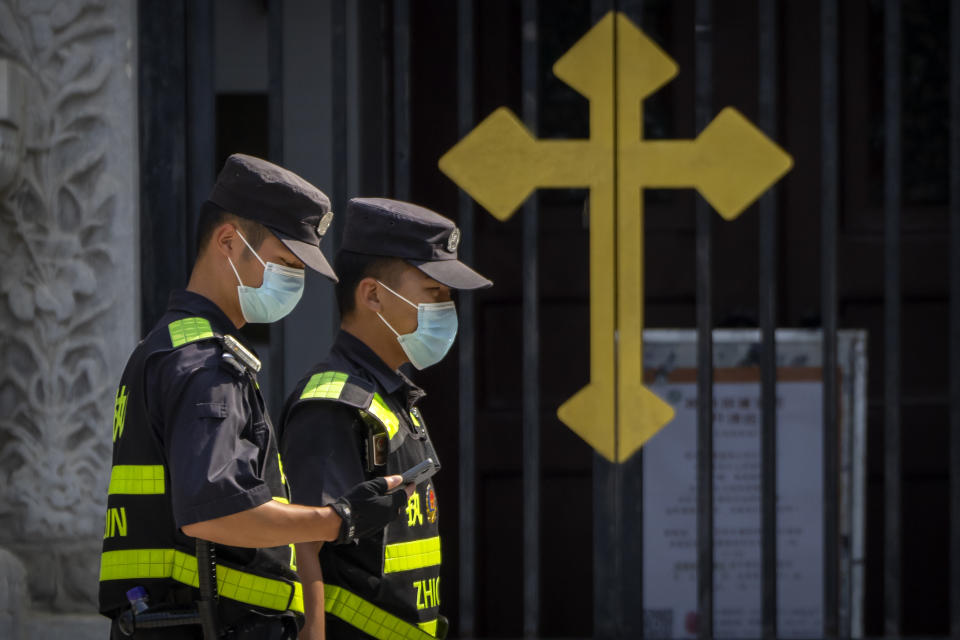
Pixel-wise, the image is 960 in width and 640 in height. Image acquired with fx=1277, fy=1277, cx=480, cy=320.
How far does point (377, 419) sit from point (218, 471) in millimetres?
382

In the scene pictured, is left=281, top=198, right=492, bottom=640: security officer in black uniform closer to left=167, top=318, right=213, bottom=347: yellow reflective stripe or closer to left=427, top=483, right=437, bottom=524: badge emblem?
left=427, top=483, right=437, bottom=524: badge emblem

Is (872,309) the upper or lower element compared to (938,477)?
upper

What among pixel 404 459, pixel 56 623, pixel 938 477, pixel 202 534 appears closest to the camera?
pixel 202 534

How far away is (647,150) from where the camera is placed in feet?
9.96

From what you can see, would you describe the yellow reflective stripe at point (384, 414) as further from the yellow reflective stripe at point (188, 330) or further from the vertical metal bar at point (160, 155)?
the vertical metal bar at point (160, 155)

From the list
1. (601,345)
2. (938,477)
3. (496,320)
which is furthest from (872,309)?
(601,345)

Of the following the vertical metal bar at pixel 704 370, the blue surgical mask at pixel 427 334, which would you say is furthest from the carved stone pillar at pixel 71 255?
the vertical metal bar at pixel 704 370

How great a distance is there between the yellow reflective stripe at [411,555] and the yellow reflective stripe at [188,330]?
1.61 feet

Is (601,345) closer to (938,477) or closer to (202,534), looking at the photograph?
(202,534)

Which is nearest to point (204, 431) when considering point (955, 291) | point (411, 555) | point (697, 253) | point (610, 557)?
point (411, 555)

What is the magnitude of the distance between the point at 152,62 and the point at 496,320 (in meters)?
1.55

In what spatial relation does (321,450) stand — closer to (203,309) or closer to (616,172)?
(203,309)

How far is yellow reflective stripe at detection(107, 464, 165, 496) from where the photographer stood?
1933mm

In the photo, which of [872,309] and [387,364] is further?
[872,309]
